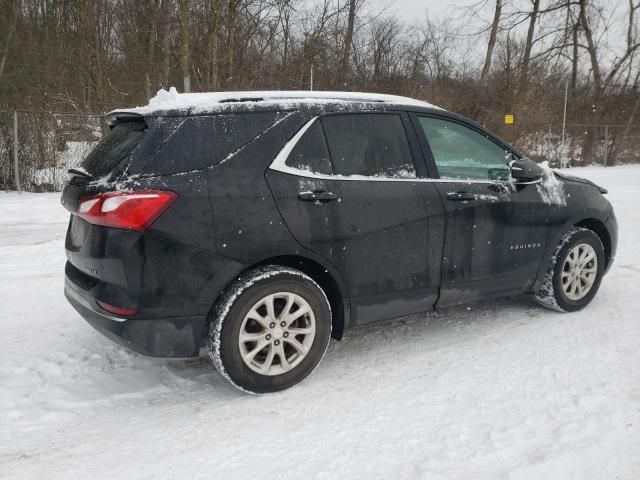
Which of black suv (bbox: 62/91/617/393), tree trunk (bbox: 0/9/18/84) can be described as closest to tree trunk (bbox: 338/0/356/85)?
tree trunk (bbox: 0/9/18/84)

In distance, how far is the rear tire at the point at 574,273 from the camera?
13.9ft

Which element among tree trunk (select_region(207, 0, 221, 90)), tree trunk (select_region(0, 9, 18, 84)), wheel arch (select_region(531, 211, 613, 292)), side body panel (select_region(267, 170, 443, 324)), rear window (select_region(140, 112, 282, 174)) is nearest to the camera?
rear window (select_region(140, 112, 282, 174))

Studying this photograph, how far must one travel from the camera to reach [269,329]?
299 centimetres

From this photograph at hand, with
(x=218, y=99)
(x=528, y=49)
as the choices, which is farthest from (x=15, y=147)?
(x=528, y=49)

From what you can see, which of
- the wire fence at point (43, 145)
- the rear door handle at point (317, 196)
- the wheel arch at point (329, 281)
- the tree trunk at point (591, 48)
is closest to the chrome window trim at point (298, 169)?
the rear door handle at point (317, 196)

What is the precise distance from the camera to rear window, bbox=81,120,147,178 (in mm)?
2846

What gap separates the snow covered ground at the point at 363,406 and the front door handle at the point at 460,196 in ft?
3.38

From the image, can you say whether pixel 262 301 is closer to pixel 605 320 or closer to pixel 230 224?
pixel 230 224

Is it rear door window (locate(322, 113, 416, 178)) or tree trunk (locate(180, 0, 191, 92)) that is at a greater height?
tree trunk (locate(180, 0, 191, 92))

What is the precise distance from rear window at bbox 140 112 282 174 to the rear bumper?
787 millimetres

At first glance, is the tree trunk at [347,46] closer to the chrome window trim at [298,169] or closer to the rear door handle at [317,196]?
the chrome window trim at [298,169]

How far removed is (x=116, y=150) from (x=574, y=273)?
11.8 ft

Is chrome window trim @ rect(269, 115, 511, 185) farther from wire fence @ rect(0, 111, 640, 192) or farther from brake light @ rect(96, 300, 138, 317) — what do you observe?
wire fence @ rect(0, 111, 640, 192)

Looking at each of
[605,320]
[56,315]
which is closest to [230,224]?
[56,315]
